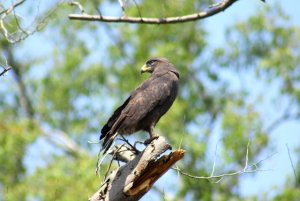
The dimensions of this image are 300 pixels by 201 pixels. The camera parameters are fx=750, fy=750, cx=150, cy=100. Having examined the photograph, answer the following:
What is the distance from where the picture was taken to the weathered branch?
559cm

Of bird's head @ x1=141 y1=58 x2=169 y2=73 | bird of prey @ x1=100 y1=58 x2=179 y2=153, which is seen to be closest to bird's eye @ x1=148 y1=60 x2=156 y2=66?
bird's head @ x1=141 y1=58 x2=169 y2=73

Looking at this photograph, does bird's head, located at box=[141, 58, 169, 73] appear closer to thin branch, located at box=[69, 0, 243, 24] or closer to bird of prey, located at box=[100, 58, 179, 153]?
bird of prey, located at box=[100, 58, 179, 153]

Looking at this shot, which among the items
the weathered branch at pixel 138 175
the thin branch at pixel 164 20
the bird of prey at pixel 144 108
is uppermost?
the thin branch at pixel 164 20

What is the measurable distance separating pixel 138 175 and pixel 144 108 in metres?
1.47

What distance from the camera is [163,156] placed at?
226 inches

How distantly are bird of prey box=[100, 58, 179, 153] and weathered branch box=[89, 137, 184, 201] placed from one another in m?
0.64

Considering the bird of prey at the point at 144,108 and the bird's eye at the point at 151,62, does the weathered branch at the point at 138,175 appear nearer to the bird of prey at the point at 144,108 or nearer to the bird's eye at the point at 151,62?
the bird of prey at the point at 144,108

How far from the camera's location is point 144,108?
22.9 feet

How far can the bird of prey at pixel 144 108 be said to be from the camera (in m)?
6.63

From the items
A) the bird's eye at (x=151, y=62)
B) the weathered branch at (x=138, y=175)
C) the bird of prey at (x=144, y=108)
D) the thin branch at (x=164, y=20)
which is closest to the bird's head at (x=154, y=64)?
the bird's eye at (x=151, y=62)

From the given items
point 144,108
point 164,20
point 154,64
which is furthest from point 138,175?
point 154,64

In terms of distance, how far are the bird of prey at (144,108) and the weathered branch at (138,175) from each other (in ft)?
2.10

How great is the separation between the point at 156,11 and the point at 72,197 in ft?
23.2

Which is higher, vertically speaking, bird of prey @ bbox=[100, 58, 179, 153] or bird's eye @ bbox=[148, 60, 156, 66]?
bird of prey @ bbox=[100, 58, 179, 153]
